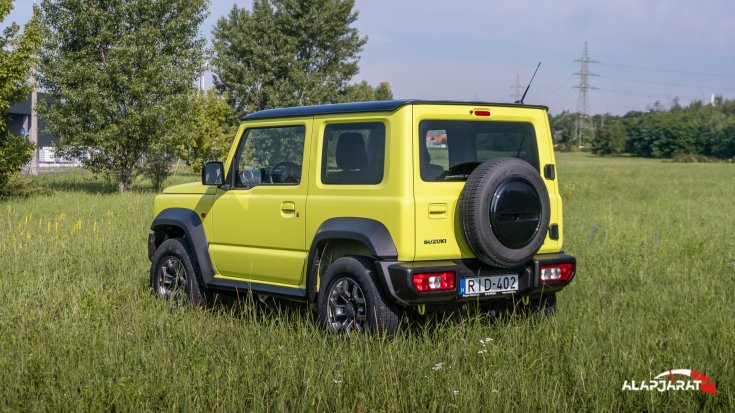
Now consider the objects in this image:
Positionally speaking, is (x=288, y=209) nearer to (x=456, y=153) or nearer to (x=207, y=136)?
(x=456, y=153)

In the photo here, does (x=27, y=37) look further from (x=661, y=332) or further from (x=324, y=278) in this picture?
(x=661, y=332)

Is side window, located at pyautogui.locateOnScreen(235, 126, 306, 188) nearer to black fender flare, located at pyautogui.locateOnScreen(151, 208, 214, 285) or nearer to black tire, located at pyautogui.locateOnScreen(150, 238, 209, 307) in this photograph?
black fender flare, located at pyautogui.locateOnScreen(151, 208, 214, 285)

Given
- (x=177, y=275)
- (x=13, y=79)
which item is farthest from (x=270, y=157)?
(x=13, y=79)

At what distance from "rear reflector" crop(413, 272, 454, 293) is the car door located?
1.22 meters

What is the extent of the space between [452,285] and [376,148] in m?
1.14

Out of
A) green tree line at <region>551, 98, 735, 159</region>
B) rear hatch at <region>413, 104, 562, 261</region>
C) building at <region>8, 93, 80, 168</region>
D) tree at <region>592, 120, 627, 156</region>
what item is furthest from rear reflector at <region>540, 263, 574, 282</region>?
tree at <region>592, 120, 627, 156</region>

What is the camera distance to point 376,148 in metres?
6.40

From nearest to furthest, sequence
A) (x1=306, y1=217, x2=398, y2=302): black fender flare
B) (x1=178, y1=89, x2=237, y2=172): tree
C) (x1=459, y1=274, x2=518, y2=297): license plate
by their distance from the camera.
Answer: (x1=306, y1=217, x2=398, y2=302): black fender flare, (x1=459, y1=274, x2=518, y2=297): license plate, (x1=178, y1=89, x2=237, y2=172): tree

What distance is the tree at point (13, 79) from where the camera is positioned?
853 inches

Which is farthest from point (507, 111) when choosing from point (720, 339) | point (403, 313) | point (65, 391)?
point (65, 391)

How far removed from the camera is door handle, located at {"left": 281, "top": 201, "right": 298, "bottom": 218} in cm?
694

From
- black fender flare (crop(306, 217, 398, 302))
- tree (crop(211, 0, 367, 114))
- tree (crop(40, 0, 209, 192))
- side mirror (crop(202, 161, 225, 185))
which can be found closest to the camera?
black fender flare (crop(306, 217, 398, 302))

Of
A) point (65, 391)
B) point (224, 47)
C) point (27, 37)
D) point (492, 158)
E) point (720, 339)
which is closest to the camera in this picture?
point (65, 391)

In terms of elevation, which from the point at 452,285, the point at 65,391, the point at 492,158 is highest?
the point at 492,158
